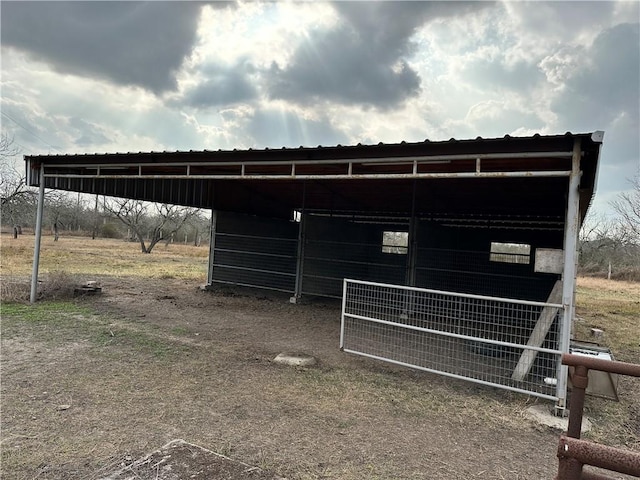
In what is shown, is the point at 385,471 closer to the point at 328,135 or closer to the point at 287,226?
the point at 287,226

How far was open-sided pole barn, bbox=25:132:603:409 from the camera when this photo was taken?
4.16m

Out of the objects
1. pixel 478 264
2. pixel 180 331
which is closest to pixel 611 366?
pixel 180 331

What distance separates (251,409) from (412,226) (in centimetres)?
593

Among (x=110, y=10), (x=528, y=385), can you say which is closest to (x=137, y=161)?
(x=110, y=10)

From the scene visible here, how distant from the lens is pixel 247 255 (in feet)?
35.5

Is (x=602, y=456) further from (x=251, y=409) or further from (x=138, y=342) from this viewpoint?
(x=138, y=342)

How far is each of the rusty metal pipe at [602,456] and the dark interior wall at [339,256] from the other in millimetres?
7199

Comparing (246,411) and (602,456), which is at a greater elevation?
(602,456)

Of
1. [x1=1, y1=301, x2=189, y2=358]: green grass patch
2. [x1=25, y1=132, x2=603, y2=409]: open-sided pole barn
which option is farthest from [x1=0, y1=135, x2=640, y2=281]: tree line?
[x1=1, y1=301, x2=189, y2=358]: green grass patch

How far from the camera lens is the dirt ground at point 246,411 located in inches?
106

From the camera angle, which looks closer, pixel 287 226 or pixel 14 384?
pixel 14 384

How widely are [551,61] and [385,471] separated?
8800 mm

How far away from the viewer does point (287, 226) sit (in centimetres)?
1180

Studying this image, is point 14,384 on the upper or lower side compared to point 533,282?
lower
